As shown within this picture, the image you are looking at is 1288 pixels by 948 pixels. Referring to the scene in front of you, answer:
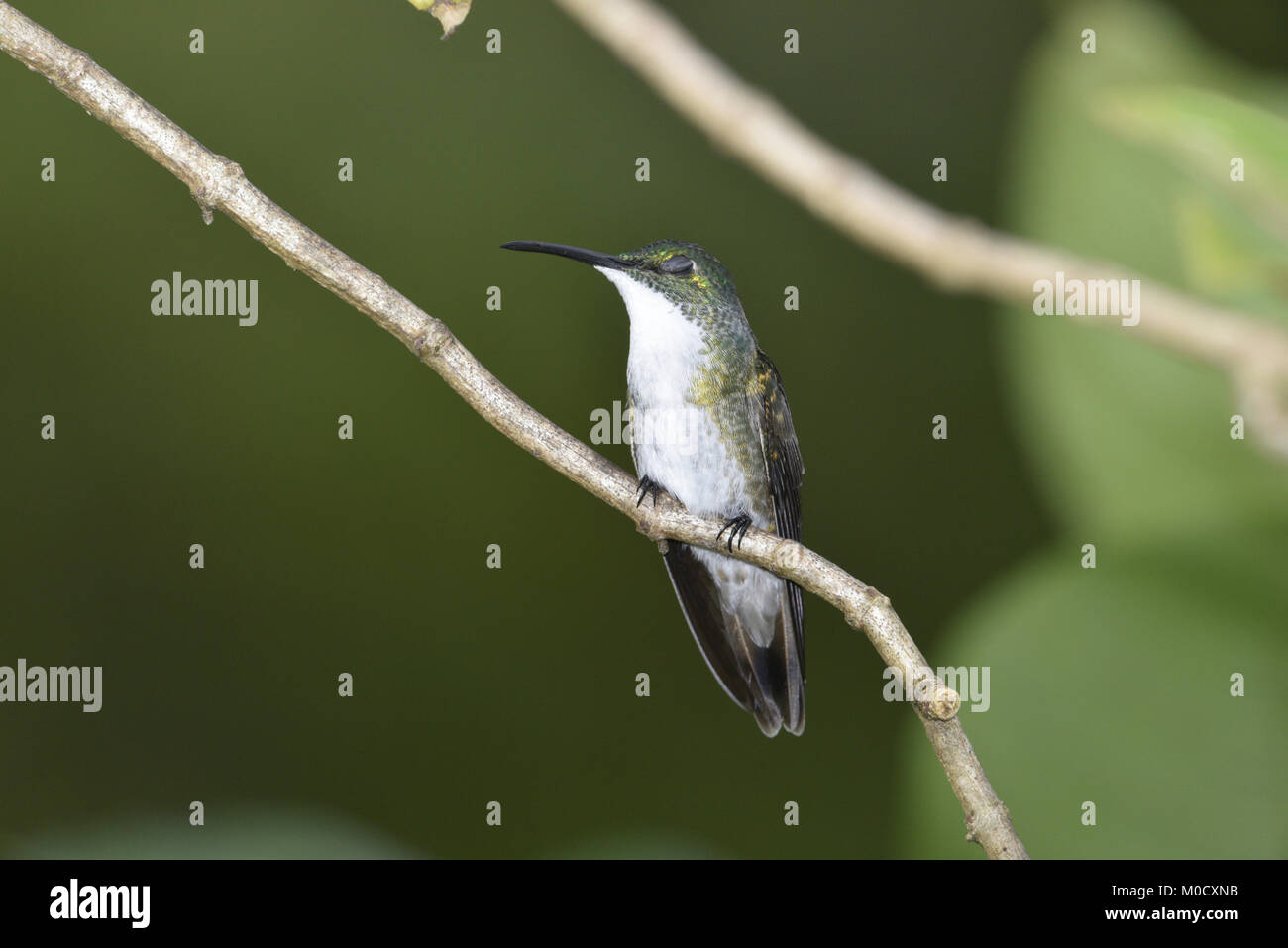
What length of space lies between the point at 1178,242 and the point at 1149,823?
3.79 ft

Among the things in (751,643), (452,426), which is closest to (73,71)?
(751,643)

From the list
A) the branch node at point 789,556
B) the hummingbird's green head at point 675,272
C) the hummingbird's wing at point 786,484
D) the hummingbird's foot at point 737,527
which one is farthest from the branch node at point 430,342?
the hummingbird's wing at point 786,484

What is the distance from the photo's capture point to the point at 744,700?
2678 millimetres

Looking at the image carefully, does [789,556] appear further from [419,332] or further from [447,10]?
[447,10]

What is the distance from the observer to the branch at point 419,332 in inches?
61.4

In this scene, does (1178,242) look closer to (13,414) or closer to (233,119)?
(233,119)

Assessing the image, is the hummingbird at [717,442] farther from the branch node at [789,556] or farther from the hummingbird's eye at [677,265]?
the branch node at [789,556]

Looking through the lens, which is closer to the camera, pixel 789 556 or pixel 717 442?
pixel 789 556

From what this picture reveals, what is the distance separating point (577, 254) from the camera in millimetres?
2326

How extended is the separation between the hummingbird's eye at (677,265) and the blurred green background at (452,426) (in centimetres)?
93

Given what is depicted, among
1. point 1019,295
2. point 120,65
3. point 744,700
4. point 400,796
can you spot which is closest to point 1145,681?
point 744,700

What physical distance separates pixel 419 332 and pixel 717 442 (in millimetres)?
1112

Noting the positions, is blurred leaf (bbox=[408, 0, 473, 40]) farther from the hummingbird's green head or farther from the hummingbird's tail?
the hummingbird's tail

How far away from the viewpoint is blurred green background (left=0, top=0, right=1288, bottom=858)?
361 cm
